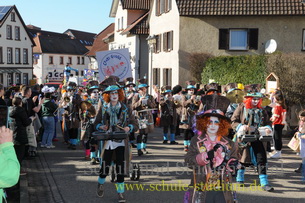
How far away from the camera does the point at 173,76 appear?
2698cm

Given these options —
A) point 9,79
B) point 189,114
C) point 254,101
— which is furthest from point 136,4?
point 254,101

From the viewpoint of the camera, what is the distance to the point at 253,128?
7.86 metres

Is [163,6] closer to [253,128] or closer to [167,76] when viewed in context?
[167,76]

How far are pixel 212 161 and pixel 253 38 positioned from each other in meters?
20.9

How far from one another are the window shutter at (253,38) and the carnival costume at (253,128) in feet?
56.8

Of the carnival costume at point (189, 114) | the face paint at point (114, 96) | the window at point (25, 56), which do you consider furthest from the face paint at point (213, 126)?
the window at point (25, 56)

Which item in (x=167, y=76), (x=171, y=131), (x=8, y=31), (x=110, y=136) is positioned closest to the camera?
(x=110, y=136)

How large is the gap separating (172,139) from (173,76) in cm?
1277

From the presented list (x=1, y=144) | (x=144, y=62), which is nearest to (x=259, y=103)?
(x=1, y=144)

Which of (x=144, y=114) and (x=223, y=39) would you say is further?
(x=223, y=39)

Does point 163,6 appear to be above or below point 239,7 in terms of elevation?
above

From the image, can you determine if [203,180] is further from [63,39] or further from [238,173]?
[63,39]

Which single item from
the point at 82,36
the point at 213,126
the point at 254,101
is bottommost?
the point at 213,126

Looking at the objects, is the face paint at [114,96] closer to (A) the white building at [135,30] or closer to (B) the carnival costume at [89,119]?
(B) the carnival costume at [89,119]
